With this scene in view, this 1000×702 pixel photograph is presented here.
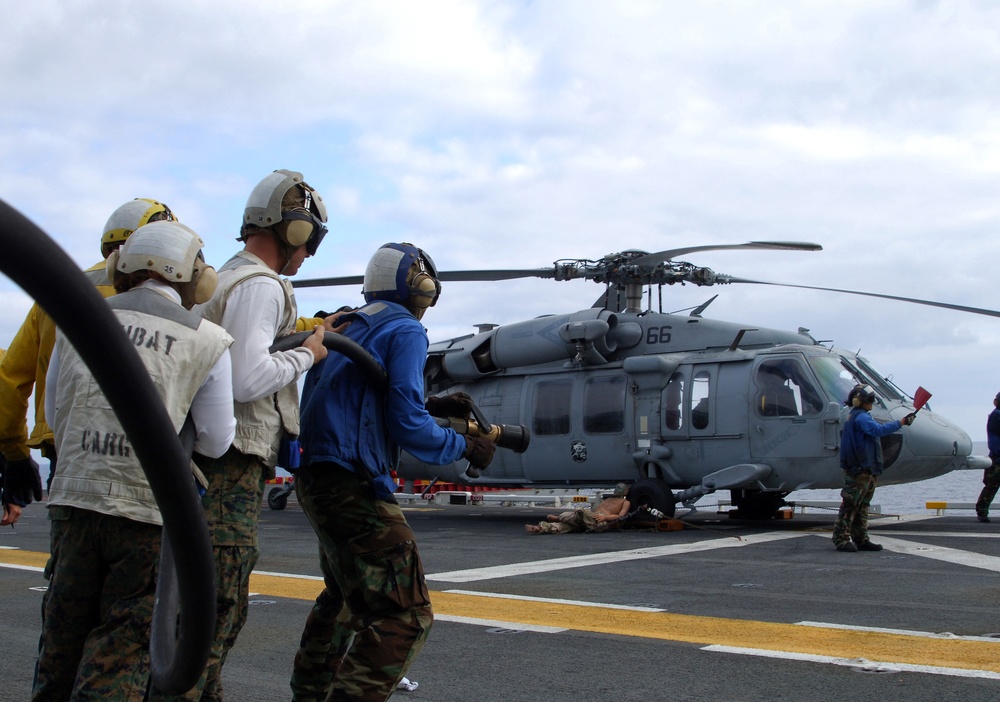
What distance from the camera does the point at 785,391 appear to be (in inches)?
511

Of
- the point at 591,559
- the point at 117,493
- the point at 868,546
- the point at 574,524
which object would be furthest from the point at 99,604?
the point at 574,524

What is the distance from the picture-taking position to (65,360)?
3.07m

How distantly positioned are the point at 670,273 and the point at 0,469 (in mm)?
11441

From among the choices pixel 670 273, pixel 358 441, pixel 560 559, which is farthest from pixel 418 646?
pixel 670 273

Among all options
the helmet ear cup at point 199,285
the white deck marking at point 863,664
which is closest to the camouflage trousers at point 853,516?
the white deck marking at point 863,664

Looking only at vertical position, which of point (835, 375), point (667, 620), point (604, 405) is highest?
point (835, 375)

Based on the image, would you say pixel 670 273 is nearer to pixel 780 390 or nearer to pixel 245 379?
pixel 780 390

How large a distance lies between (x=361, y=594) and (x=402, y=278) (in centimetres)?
127

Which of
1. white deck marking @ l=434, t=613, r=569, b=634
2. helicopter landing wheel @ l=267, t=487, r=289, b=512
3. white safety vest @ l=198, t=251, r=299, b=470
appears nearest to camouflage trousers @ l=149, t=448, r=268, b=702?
white safety vest @ l=198, t=251, r=299, b=470

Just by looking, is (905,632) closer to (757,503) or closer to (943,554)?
(943,554)

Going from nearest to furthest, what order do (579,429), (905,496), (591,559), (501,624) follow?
(501,624)
(591,559)
(579,429)
(905,496)

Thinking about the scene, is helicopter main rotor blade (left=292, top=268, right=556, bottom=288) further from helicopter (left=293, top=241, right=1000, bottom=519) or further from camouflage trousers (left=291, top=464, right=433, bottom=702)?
camouflage trousers (left=291, top=464, right=433, bottom=702)

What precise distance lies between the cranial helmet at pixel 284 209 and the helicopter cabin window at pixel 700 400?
1044 centimetres

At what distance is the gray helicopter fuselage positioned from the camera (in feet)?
42.1
